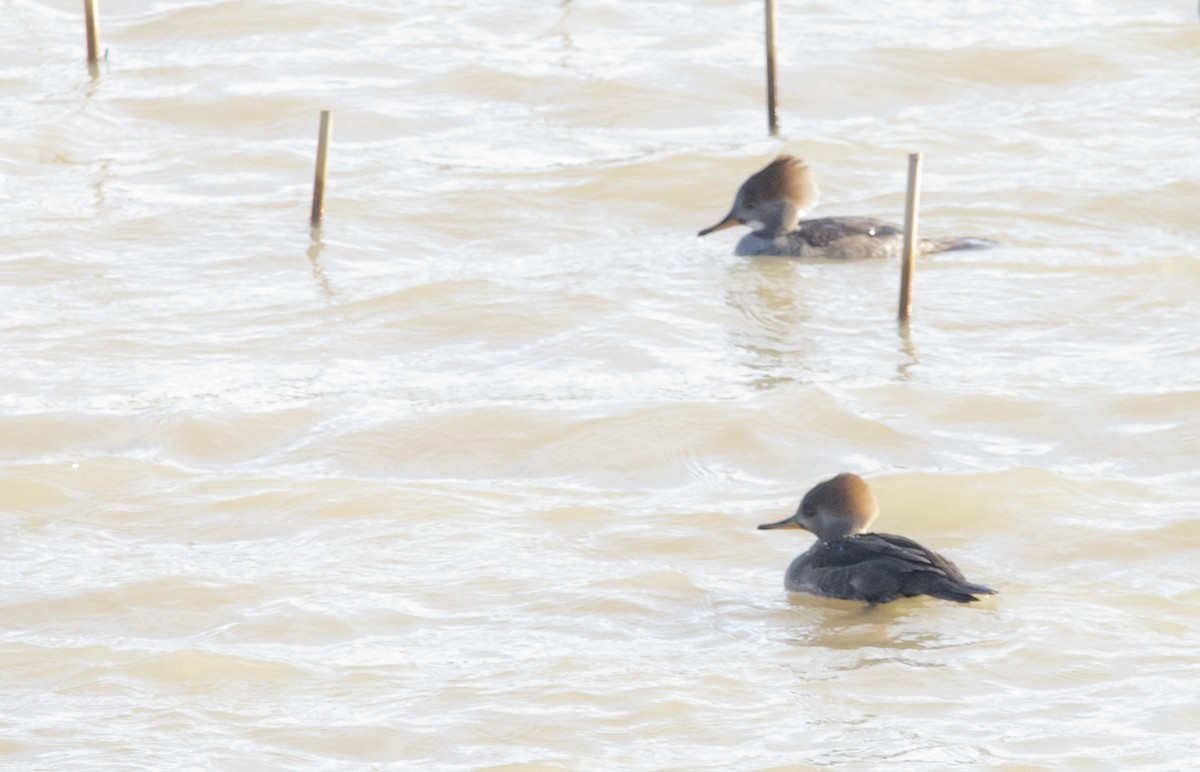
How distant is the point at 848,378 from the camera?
966 cm

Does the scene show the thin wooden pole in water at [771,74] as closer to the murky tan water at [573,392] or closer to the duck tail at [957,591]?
the murky tan water at [573,392]

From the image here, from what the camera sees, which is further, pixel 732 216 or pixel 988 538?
pixel 732 216

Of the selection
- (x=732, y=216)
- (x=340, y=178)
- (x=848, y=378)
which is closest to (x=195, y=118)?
(x=340, y=178)

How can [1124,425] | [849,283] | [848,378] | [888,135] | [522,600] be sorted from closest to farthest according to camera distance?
[522,600]
[1124,425]
[848,378]
[849,283]
[888,135]

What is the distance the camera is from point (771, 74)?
1388 centimetres

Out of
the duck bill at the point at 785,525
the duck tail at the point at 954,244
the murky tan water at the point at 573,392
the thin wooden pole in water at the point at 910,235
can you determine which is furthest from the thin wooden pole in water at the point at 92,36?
the duck bill at the point at 785,525

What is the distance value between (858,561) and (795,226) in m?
5.53

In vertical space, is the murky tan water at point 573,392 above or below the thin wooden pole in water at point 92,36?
below

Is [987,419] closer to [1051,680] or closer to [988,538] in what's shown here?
[988,538]

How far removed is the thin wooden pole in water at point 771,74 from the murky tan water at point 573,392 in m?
0.17

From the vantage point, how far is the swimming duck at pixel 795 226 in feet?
38.8

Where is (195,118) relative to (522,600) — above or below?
above

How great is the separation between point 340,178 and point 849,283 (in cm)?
357

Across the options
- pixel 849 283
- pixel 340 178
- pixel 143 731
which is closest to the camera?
pixel 143 731
